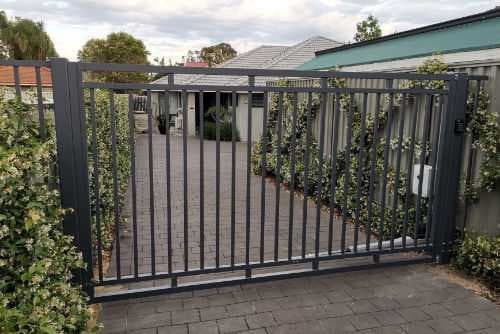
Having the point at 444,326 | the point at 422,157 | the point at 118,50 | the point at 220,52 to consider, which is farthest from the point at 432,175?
the point at 220,52

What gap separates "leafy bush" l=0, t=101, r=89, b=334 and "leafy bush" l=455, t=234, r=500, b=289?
3.33m

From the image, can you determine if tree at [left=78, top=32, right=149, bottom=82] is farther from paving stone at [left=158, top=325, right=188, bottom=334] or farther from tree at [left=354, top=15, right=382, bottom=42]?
paving stone at [left=158, top=325, right=188, bottom=334]

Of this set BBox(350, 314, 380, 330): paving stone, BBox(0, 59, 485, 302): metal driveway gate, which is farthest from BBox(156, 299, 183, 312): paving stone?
BBox(350, 314, 380, 330): paving stone

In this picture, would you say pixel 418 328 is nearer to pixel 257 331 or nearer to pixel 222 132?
pixel 257 331

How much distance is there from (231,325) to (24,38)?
35256 millimetres

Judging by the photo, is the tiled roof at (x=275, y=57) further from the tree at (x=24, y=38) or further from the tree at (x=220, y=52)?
the tree at (x=220, y=52)

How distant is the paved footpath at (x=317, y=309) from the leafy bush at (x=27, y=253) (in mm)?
868

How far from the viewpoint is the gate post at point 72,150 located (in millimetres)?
2615

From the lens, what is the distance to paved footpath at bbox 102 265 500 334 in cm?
280

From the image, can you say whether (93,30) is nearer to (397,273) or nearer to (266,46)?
(266,46)

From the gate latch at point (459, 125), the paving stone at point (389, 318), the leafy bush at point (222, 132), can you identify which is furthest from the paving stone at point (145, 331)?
the leafy bush at point (222, 132)

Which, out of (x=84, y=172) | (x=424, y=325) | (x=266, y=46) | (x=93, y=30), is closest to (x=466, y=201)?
(x=424, y=325)

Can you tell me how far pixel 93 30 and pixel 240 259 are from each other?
127ft

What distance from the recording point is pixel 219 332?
8.97ft
